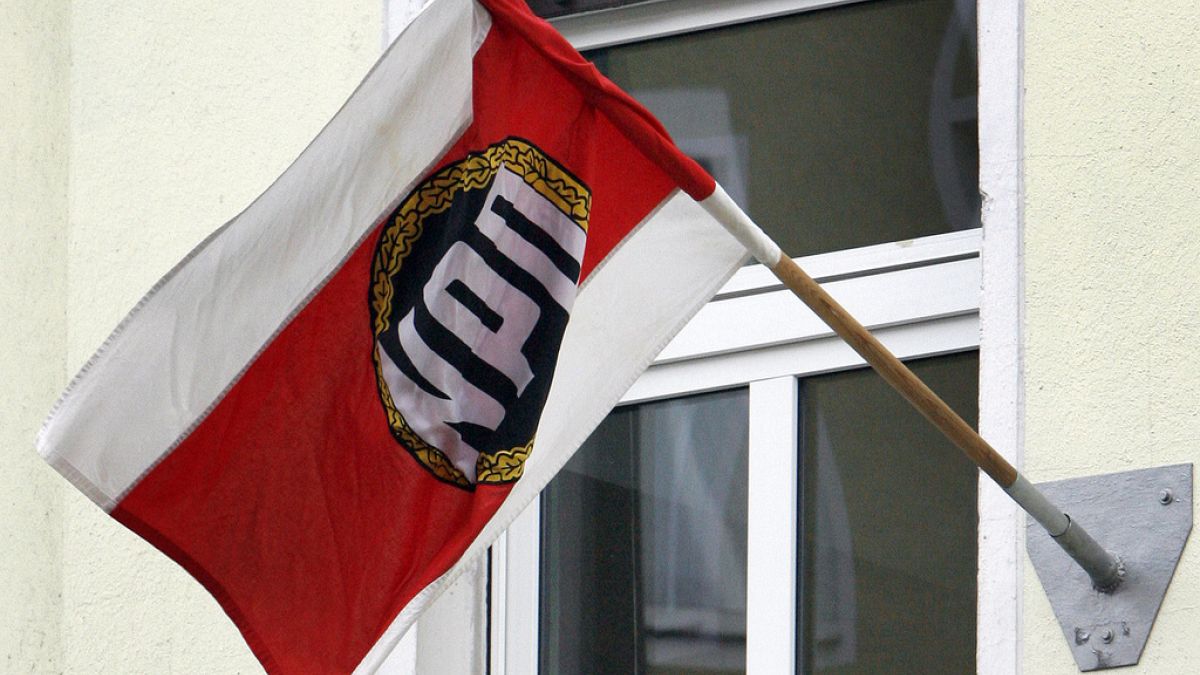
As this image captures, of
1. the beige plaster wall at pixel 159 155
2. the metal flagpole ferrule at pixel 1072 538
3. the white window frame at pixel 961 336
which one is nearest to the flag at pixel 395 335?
the metal flagpole ferrule at pixel 1072 538

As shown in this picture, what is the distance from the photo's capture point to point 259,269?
4.52 meters

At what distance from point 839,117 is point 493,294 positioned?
4.88 feet

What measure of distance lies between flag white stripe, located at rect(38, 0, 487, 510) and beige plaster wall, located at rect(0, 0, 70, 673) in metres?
1.71

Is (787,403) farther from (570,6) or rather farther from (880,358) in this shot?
(880,358)

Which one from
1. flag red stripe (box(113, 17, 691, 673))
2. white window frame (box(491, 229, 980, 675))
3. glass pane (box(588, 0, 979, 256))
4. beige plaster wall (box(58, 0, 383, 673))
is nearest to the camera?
flag red stripe (box(113, 17, 691, 673))

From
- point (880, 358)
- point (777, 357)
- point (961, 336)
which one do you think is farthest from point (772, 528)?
point (880, 358)

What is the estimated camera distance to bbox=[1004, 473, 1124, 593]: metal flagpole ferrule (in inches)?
181

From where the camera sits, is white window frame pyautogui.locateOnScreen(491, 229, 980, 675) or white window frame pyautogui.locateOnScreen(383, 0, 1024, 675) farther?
white window frame pyautogui.locateOnScreen(491, 229, 980, 675)

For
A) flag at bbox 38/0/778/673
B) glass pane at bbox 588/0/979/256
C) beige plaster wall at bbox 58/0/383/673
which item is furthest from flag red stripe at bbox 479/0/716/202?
beige plaster wall at bbox 58/0/383/673

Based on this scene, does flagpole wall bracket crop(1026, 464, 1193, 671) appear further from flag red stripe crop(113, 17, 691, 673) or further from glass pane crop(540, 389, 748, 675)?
flag red stripe crop(113, 17, 691, 673)

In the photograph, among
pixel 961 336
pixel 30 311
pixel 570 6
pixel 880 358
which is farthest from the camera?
pixel 30 311

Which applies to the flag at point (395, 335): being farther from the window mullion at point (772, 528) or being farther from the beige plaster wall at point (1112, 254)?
the window mullion at point (772, 528)

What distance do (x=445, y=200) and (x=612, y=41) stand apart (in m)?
1.68

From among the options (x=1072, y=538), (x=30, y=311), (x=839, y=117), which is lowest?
(x=1072, y=538)
